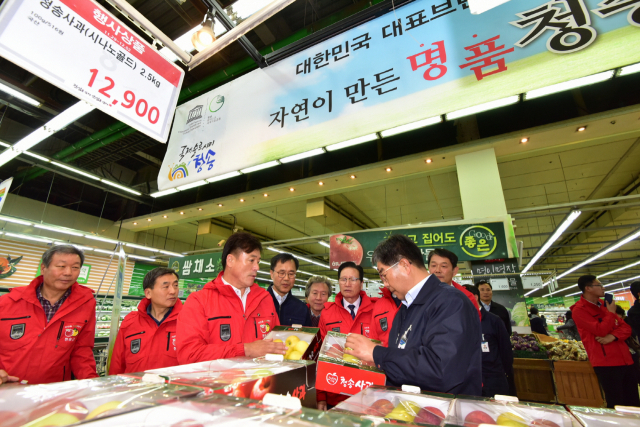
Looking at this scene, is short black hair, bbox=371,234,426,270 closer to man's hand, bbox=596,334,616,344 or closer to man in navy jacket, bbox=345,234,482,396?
man in navy jacket, bbox=345,234,482,396

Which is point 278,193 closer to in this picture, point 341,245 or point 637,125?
point 341,245

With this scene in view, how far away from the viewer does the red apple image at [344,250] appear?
6248 millimetres

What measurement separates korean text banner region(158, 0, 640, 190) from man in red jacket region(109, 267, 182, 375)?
1.17m

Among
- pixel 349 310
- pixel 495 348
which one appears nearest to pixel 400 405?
pixel 349 310

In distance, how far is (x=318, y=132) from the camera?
2859mm

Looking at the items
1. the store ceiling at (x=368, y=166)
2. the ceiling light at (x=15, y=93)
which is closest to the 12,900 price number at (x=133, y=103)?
the store ceiling at (x=368, y=166)

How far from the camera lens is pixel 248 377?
1.06 m

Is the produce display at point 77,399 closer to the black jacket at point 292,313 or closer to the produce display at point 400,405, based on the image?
the produce display at point 400,405

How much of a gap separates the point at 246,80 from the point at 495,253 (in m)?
4.59

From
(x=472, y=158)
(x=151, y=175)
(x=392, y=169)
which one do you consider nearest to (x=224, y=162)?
(x=392, y=169)

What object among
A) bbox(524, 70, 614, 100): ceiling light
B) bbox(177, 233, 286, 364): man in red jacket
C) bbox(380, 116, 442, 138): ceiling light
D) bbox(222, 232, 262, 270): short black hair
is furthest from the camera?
bbox(380, 116, 442, 138): ceiling light

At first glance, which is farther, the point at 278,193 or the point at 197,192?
the point at 197,192

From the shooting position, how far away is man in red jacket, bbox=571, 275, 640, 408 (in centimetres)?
401

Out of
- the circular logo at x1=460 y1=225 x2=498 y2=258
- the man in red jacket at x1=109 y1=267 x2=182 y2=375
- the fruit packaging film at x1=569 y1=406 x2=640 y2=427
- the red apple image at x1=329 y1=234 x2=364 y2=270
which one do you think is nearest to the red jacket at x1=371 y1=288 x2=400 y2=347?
the man in red jacket at x1=109 y1=267 x2=182 y2=375
